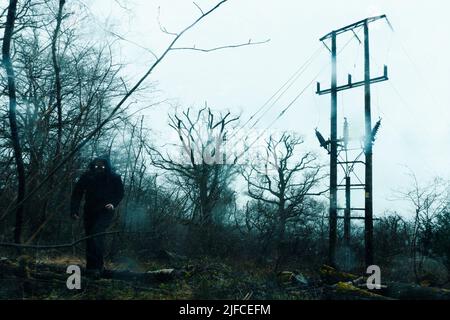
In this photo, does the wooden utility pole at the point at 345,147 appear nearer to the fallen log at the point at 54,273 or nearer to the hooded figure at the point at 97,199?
the fallen log at the point at 54,273

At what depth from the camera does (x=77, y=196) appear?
5.26 meters

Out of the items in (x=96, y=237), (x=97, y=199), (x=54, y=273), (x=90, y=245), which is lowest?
(x=54, y=273)

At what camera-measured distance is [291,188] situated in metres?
31.3

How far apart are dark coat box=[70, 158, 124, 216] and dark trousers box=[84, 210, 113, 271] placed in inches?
2.7

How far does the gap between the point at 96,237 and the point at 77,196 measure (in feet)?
2.01

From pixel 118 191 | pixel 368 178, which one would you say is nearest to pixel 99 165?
pixel 118 191

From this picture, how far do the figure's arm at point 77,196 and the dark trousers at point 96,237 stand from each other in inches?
8.1

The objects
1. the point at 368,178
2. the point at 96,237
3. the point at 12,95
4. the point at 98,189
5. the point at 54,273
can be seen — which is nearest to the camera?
A: the point at 12,95

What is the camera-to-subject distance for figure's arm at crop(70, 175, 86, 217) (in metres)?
5.11

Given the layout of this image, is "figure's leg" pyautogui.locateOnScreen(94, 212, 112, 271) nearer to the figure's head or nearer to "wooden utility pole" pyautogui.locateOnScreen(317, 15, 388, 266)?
the figure's head

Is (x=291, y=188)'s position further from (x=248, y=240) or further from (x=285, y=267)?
(x=285, y=267)

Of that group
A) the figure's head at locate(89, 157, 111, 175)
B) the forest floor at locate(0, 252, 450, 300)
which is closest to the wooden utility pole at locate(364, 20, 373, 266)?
the forest floor at locate(0, 252, 450, 300)

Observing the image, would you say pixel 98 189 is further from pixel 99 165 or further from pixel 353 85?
pixel 353 85

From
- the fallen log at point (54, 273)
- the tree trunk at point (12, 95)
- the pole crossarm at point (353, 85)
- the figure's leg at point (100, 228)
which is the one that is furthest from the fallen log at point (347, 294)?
the pole crossarm at point (353, 85)
